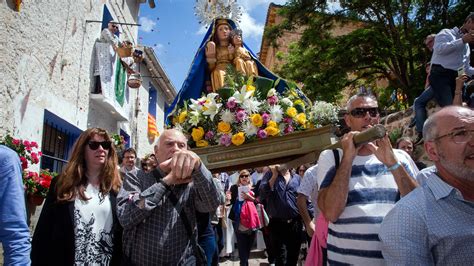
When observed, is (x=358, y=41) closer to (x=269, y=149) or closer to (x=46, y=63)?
(x=46, y=63)

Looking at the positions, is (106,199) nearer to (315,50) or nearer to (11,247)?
(11,247)

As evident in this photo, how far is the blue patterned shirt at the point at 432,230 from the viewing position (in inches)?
61.1

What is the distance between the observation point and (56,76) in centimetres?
826

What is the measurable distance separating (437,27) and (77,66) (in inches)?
451

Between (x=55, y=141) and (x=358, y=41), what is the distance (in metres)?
11.0

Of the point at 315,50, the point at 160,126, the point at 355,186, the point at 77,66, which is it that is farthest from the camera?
the point at 160,126

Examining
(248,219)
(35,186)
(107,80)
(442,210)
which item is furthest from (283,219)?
(107,80)

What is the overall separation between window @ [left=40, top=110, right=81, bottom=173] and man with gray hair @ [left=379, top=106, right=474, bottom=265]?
301 inches

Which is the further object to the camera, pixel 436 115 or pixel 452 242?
pixel 436 115

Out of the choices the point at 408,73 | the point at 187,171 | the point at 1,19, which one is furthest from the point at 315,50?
the point at 187,171

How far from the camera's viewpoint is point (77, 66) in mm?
9352

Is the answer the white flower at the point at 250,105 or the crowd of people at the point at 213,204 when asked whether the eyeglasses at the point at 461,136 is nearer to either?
the crowd of people at the point at 213,204

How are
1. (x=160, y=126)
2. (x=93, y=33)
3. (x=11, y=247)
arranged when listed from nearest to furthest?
(x=11, y=247)
(x=93, y=33)
(x=160, y=126)

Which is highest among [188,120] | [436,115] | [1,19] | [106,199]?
[1,19]
